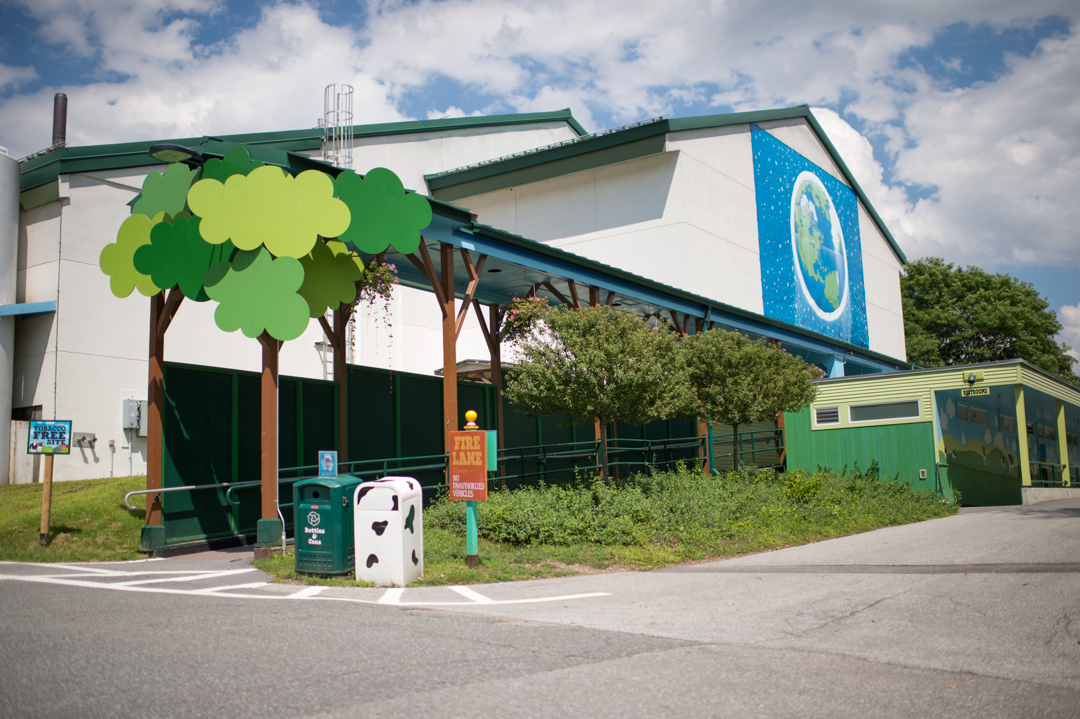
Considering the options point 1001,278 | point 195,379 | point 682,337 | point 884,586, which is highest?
point 1001,278

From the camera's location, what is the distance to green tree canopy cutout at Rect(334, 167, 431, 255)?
11898 mm

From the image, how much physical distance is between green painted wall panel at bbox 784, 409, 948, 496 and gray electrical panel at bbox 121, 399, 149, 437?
60.8ft

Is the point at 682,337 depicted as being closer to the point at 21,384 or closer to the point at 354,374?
the point at 354,374

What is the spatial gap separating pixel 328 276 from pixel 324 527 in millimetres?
4862

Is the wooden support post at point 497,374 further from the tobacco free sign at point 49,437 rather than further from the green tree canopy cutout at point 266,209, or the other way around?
the tobacco free sign at point 49,437

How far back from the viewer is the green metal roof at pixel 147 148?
2072 cm

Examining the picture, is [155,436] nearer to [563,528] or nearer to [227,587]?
[227,587]

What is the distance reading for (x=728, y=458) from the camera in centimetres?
2833

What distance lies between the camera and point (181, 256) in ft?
38.6

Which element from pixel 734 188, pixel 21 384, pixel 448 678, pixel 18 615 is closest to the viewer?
pixel 448 678

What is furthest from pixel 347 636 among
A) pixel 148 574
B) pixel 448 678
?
A: pixel 148 574

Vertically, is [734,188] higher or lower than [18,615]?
higher

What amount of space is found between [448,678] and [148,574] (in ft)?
22.1

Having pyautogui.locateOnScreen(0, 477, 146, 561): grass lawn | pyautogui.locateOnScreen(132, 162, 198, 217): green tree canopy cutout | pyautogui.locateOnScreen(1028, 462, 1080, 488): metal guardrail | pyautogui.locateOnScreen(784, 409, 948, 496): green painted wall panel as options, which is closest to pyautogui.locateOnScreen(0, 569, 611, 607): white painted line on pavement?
pyautogui.locateOnScreen(0, 477, 146, 561): grass lawn
